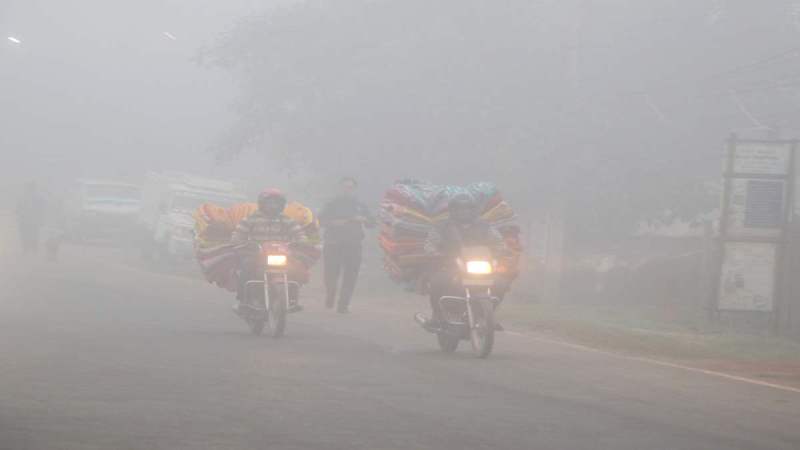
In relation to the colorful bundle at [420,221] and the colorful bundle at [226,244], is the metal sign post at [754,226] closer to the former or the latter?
the colorful bundle at [420,221]

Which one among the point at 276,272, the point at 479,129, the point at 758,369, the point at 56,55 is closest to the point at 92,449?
the point at 276,272

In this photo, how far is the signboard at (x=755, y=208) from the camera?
67.2 feet

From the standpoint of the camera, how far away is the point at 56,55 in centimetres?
10706

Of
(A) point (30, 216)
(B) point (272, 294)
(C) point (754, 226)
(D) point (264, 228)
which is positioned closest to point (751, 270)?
(C) point (754, 226)

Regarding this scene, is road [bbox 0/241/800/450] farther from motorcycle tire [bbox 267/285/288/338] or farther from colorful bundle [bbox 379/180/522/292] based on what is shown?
colorful bundle [bbox 379/180/522/292]

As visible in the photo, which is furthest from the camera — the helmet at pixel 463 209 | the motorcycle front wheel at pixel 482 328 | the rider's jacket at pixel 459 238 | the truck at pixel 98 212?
the truck at pixel 98 212

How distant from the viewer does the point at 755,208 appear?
Result: 20.6 meters

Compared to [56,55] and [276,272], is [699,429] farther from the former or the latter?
[56,55]

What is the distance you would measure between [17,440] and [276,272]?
7.83 m

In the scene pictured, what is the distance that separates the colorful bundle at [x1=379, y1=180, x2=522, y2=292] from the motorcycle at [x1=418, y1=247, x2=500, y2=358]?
95cm

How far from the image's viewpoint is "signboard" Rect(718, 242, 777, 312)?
67.3 feet

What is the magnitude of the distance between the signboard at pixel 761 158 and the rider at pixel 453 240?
722 cm

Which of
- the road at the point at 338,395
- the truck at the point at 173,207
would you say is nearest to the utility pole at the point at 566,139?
the truck at the point at 173,207

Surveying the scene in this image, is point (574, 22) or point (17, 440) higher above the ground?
point (574, 22)
